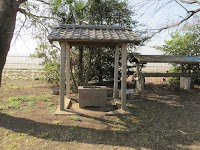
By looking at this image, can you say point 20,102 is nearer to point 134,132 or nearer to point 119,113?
point 119,113

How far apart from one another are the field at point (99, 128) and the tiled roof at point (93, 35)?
201cm

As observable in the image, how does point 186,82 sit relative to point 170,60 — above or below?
below

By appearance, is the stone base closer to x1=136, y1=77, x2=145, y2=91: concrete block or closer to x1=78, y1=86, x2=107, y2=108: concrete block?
x1=78, y1=86, x2=107, y2=108: concrete block

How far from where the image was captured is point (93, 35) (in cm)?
559

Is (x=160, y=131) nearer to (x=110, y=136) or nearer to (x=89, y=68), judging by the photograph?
(x=110, y=136)

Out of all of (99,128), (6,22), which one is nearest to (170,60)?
(99,128)

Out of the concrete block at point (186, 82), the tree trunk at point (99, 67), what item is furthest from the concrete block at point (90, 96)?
the concrete block at point (186, 82)

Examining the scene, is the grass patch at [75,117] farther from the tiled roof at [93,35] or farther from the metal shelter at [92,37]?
the tiled roof at [93,35]

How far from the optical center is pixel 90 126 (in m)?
4.80

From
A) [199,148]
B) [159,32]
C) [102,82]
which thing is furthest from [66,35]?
[159,32]

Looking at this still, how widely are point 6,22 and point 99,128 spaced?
3.26 m

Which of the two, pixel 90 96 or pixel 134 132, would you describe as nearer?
pixel 134 132

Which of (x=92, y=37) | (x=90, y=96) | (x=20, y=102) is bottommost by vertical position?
(x=20, y=102)

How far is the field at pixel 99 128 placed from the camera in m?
3.90
